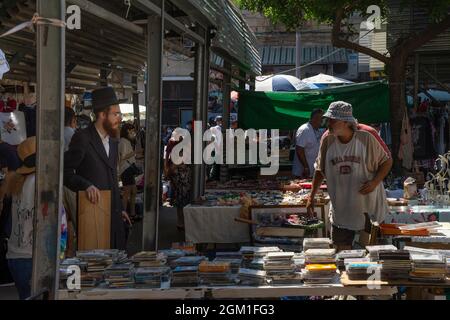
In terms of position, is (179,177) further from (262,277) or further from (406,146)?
(262,277)

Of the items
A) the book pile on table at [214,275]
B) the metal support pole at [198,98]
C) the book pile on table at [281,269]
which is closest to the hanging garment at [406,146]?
the metal support pole at [198,98]

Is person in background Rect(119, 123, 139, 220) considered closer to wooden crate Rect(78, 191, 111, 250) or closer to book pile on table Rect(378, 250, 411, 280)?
wooden crate Rect(78, 191, 111, 250)

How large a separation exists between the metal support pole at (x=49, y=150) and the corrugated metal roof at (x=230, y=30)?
3.84 m

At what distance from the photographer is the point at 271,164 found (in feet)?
42.4

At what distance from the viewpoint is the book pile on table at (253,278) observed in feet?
14.0

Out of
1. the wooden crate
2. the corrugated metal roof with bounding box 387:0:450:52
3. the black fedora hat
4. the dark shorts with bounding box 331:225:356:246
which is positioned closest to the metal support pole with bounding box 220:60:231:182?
the corrugated metal roof with bounding box 387:0:450:52

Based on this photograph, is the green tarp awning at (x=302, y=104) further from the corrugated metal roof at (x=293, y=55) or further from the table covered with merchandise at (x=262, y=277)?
the corrugated metal roof at (x=293, y=55)

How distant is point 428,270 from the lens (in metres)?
4.26

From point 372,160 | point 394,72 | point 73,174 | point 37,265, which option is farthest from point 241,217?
point 394,72

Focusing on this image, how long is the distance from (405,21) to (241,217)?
20.7 ft

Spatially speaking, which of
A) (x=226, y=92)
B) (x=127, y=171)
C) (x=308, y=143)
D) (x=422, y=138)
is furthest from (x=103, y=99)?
(x=422, y=138)

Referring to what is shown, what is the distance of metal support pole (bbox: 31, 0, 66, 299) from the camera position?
12.2 feet

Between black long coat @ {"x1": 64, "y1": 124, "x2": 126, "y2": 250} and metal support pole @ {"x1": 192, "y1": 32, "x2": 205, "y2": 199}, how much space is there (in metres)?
3.77

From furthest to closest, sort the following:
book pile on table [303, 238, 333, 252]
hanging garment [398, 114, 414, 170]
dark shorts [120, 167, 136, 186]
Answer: dark shorts [120, 167, 136, 186], hanging garment [398, 114, 414, 170], book pile on table [303, 238, 333, 252]
